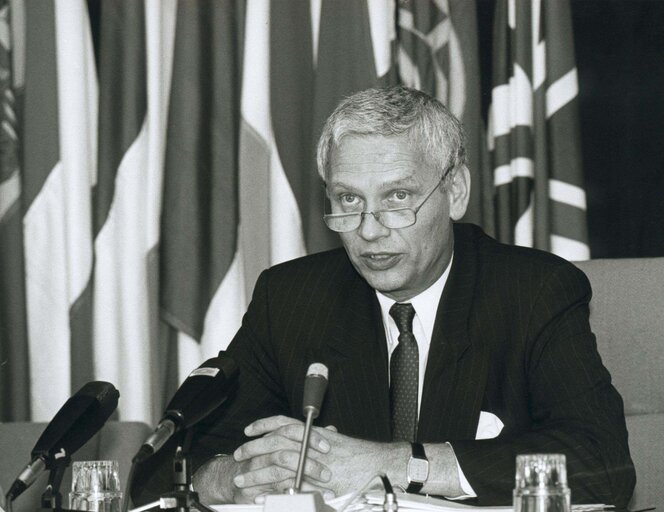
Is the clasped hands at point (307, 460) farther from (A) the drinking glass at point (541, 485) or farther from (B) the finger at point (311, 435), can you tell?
(A) the drinking glass at point (541, 485)

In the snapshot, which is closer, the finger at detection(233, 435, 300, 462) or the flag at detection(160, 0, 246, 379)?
the finger at detection(233, 435, 300, 462)

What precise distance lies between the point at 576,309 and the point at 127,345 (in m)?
1.69

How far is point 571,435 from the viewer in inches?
89.3

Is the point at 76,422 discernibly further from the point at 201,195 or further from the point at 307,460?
the point at 201,195

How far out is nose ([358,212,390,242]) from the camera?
2580 millimetres

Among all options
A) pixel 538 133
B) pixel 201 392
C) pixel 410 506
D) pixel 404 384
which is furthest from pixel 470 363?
pixel 538 133

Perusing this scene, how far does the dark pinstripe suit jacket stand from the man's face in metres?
0.16

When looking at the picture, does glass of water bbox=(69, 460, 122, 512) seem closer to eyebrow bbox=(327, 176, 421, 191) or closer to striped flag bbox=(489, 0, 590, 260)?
eyebrow bbox=(327, 176, 421, 191)

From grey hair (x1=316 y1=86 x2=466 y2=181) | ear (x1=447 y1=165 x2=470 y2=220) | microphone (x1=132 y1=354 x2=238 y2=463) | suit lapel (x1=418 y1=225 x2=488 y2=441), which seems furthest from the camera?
ear (x1=447 y1=165 x2=470 y2=220)

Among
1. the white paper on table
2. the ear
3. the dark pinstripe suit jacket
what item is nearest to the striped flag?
the dark pinstripe suit jacket

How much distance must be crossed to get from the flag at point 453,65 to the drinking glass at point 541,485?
7.12 feet

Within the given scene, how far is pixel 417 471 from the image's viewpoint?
7.08 ft

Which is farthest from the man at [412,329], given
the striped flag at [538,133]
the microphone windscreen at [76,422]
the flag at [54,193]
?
the flag at [54,193]

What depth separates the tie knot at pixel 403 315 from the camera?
2.75 m
